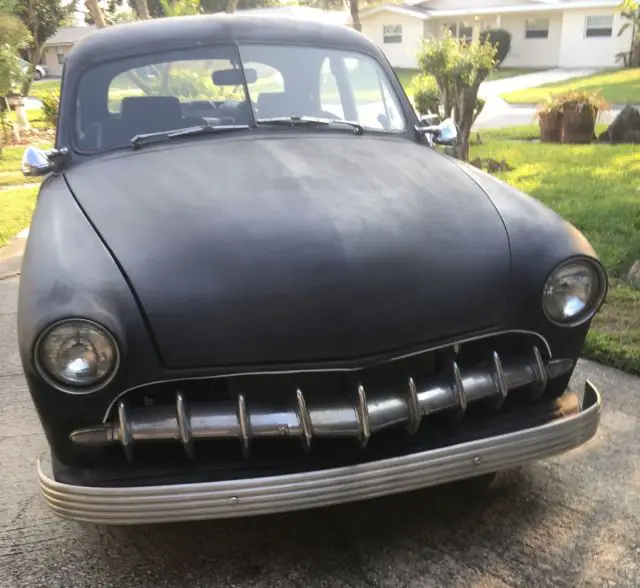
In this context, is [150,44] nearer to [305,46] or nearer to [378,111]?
[305,46]

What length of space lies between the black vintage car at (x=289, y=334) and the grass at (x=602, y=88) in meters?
14.7

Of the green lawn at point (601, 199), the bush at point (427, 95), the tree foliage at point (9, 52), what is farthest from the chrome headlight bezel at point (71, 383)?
the tree foliage at point (9, 52)

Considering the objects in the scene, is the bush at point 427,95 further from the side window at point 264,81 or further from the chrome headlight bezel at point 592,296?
the chrome headlight bezel at point 592,296

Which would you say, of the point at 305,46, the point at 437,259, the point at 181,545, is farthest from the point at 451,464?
the point at 305,46

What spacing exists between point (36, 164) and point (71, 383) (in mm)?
1575

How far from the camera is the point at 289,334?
2.18 m

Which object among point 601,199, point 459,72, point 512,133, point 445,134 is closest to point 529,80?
point 512,133

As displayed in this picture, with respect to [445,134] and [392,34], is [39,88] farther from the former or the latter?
[445,134]

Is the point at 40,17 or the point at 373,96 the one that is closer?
the point at 373,96

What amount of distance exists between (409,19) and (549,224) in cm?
3293

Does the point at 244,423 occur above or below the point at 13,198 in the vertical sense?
above

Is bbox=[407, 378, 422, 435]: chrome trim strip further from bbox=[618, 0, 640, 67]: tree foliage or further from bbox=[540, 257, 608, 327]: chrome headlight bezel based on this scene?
bbox=[618, 0, 640, 67]: tree foliage

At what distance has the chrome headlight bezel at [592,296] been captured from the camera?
8.08 feet

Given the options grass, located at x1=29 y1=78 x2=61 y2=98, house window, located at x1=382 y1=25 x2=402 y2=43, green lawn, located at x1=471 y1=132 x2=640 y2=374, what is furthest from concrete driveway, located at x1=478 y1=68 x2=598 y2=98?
grass, located at x1=29 y1=78 x2=61 y2=98
